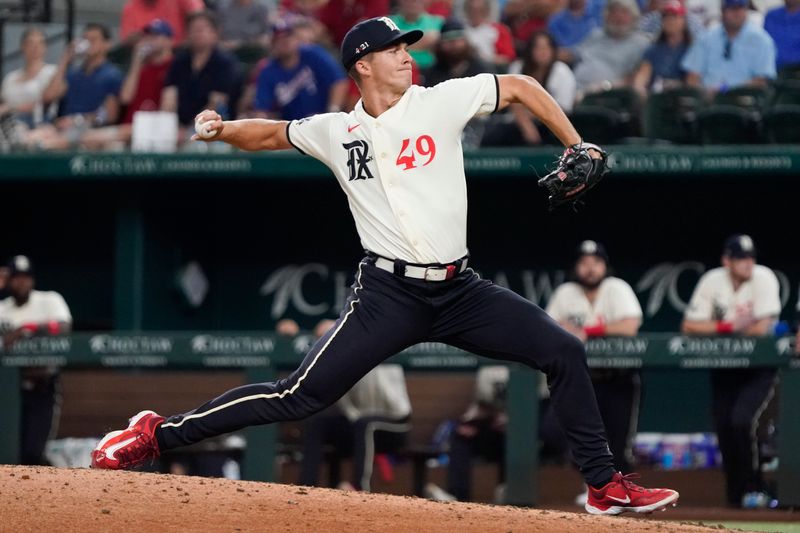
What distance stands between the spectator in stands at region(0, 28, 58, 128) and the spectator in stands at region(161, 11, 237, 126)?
129 cm

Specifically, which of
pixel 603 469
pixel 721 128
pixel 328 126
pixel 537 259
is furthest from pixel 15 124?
pixel 603 469

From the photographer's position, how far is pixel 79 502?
4.90 metres

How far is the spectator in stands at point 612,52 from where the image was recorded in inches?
Result: 409

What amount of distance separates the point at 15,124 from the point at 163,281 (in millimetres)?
1581

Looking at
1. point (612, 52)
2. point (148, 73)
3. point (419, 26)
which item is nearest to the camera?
point (612, 52)

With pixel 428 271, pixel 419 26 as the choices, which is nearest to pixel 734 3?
pixel 419 26

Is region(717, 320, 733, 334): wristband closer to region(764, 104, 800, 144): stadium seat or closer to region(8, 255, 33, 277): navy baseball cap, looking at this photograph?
region(764, 104, 800, 144): stadium seat

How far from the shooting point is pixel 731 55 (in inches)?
394

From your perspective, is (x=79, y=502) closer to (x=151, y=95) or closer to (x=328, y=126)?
(x=328, y=126)

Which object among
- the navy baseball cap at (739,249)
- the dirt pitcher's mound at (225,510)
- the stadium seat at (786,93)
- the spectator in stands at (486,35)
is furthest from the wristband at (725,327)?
the dirt pitcher's mound at (225,510)

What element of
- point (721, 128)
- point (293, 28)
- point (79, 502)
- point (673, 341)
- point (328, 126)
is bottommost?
point (79, 502)

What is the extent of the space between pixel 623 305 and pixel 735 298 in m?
0.68

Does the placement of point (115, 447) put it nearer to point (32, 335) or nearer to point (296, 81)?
point (32, 335)

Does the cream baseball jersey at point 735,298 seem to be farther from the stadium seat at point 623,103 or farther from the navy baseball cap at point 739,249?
the stadium seat at point 623,103
